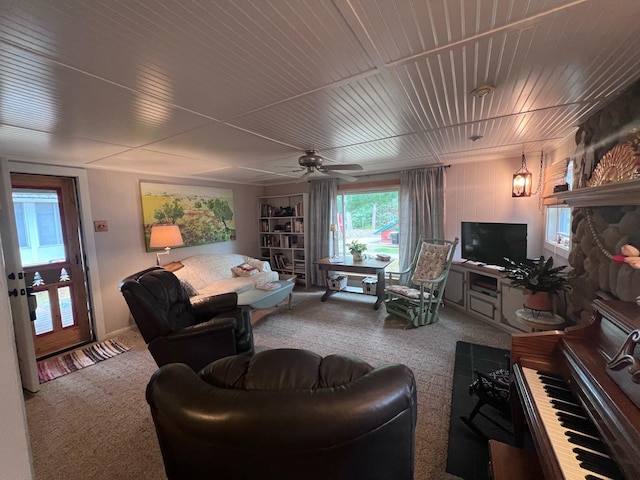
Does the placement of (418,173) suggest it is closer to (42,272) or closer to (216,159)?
(216,159)

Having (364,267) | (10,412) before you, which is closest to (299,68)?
(10,412)

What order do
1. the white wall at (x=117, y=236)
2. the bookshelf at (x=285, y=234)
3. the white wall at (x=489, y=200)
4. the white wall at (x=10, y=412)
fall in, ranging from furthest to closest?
1. the bookshelf at (x=285, y=234)
2. the white wall at (x=489, y=200)
3. the white wall at (x=117, y=236)
4. the white wall at (x=10, y=412)

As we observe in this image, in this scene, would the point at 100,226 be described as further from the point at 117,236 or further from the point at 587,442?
the point at 587,442

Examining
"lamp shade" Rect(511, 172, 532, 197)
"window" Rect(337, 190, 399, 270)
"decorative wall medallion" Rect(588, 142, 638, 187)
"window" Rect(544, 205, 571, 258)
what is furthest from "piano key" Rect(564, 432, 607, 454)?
"window" Rect(337, 190, 399, 270)

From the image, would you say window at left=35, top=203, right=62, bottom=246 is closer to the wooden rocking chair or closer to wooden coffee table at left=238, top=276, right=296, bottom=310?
wooden coffee table at left=238, top=276, right=296, bottom=310

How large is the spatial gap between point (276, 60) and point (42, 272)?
3.54 meters

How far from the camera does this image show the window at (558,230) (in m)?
2.66

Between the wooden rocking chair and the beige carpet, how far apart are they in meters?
0.16

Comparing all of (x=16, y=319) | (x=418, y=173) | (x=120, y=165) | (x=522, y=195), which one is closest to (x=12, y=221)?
(x=16, y=319)

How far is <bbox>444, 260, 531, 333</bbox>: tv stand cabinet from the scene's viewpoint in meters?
3.03

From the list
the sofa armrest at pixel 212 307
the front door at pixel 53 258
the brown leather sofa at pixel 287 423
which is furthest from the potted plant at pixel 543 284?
the front door at pixel 53 258

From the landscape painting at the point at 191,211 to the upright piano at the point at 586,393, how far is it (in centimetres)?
427

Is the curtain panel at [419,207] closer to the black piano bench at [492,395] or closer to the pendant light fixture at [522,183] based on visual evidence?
the pendant light fixture at [522,183]

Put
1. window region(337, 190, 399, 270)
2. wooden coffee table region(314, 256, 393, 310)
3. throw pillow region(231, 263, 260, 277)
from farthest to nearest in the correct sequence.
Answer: window region(337, 190, 399, 270) → throw pillow region(231, 263, 260, 277) → wooden coffee table region(314, 256, 393, 310)
